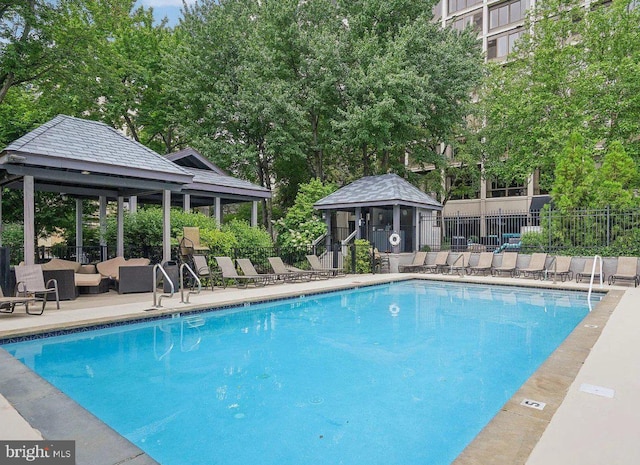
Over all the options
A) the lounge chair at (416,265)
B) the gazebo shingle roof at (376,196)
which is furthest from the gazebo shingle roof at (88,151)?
the lounge chair at (416,265)

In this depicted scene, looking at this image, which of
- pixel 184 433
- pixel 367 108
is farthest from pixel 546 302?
pixel 367 108

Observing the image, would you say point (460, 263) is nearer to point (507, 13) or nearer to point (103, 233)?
point (103, 233)

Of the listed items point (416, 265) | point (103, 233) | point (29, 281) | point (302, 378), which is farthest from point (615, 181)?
point (103, 233)

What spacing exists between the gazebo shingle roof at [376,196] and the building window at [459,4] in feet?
85.1

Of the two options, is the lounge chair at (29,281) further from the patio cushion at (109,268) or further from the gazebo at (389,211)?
the gazebo at (389,211)

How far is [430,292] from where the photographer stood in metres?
12.6

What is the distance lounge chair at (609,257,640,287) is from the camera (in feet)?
40.4

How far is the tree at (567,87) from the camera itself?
62.5ft

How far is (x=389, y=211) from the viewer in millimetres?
20469

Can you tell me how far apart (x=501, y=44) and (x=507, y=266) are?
28007 millimetres

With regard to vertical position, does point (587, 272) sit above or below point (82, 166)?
below

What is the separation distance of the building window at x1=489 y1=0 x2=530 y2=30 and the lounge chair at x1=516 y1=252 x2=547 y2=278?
28.1 m

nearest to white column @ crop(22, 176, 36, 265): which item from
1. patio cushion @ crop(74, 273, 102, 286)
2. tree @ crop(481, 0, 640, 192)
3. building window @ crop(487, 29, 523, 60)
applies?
patio cushion @ crop(74, 273, 102, 286)

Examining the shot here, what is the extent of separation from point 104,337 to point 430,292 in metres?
9.22
